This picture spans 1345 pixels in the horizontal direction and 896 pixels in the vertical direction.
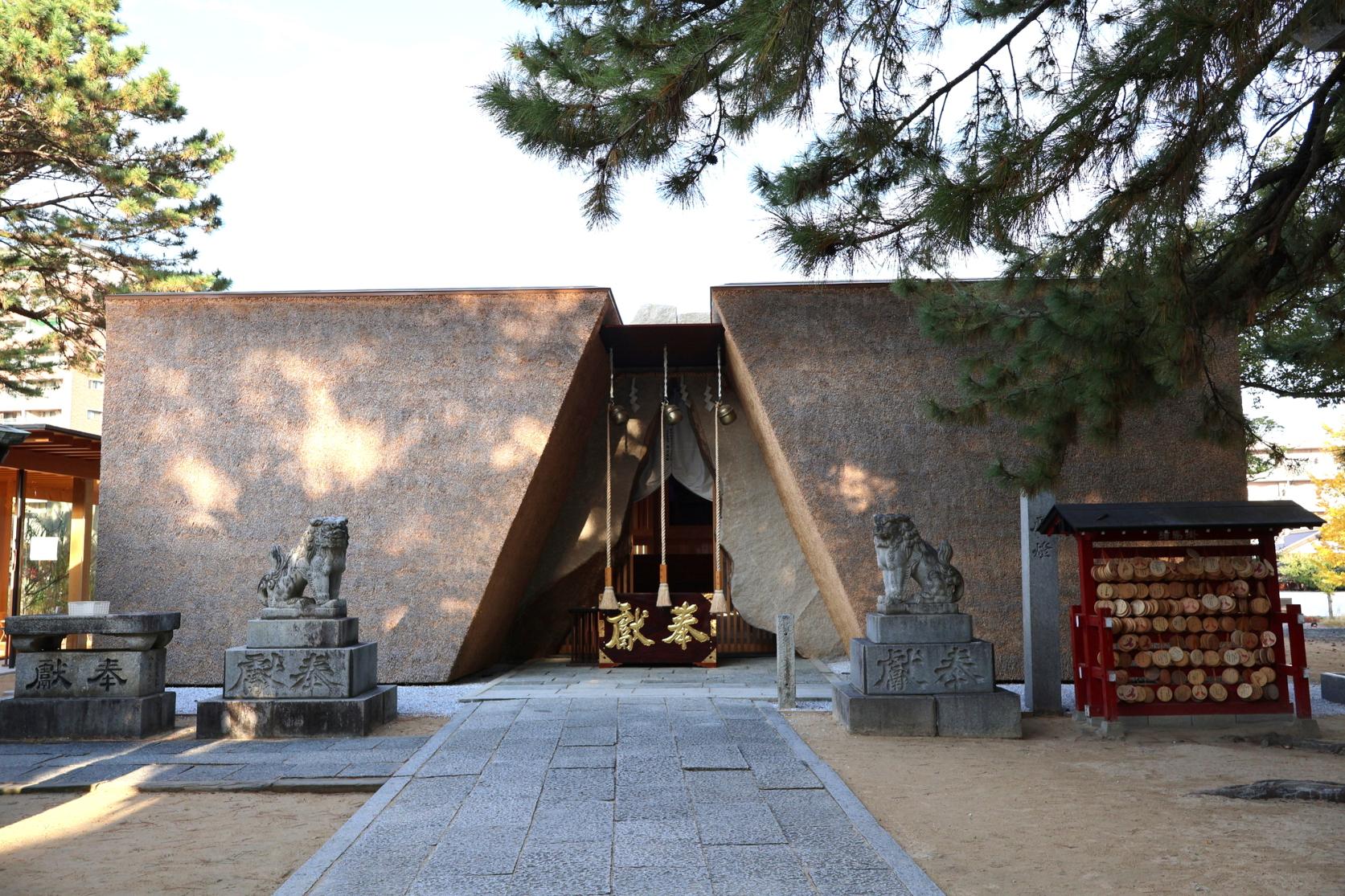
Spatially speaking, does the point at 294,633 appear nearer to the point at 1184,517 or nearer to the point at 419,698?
the point at 419,698

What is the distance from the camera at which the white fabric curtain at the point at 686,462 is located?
33.2 feet

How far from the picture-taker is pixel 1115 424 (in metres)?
5.15

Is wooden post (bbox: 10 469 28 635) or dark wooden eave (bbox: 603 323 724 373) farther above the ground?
dark wooden eave (bbox: 603 323 724 373)

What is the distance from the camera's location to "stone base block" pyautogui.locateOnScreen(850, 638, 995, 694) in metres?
5.75

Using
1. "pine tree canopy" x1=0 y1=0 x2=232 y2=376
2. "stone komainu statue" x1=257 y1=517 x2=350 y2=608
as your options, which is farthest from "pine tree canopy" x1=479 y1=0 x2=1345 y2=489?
"pine tree canopy" x1=0 y1=0 x2=232 y2=376

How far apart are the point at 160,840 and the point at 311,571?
2.55 metres

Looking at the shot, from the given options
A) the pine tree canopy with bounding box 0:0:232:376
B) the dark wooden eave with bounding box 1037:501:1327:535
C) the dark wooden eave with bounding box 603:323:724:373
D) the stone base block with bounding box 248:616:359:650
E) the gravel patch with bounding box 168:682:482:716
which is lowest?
the gravel patch with bounding box 168:682:482:716

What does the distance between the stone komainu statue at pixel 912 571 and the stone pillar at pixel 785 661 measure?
815mm

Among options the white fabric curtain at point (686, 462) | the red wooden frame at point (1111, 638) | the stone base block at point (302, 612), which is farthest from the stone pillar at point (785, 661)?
the white fabric curtain at point (686, 462)

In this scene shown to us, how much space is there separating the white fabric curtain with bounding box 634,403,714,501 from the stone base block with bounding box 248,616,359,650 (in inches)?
184

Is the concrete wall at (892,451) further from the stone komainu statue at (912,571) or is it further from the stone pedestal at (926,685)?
the stone pedestal at (926,685)

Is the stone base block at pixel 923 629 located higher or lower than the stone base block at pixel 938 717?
higher

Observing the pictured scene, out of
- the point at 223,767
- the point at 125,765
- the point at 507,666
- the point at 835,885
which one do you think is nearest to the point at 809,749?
the point at 835,885

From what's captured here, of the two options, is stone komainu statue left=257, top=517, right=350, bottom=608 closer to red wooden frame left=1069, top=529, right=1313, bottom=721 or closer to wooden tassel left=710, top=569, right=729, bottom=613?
wooden tassel left=710, top=569, right=729, bottom=613
